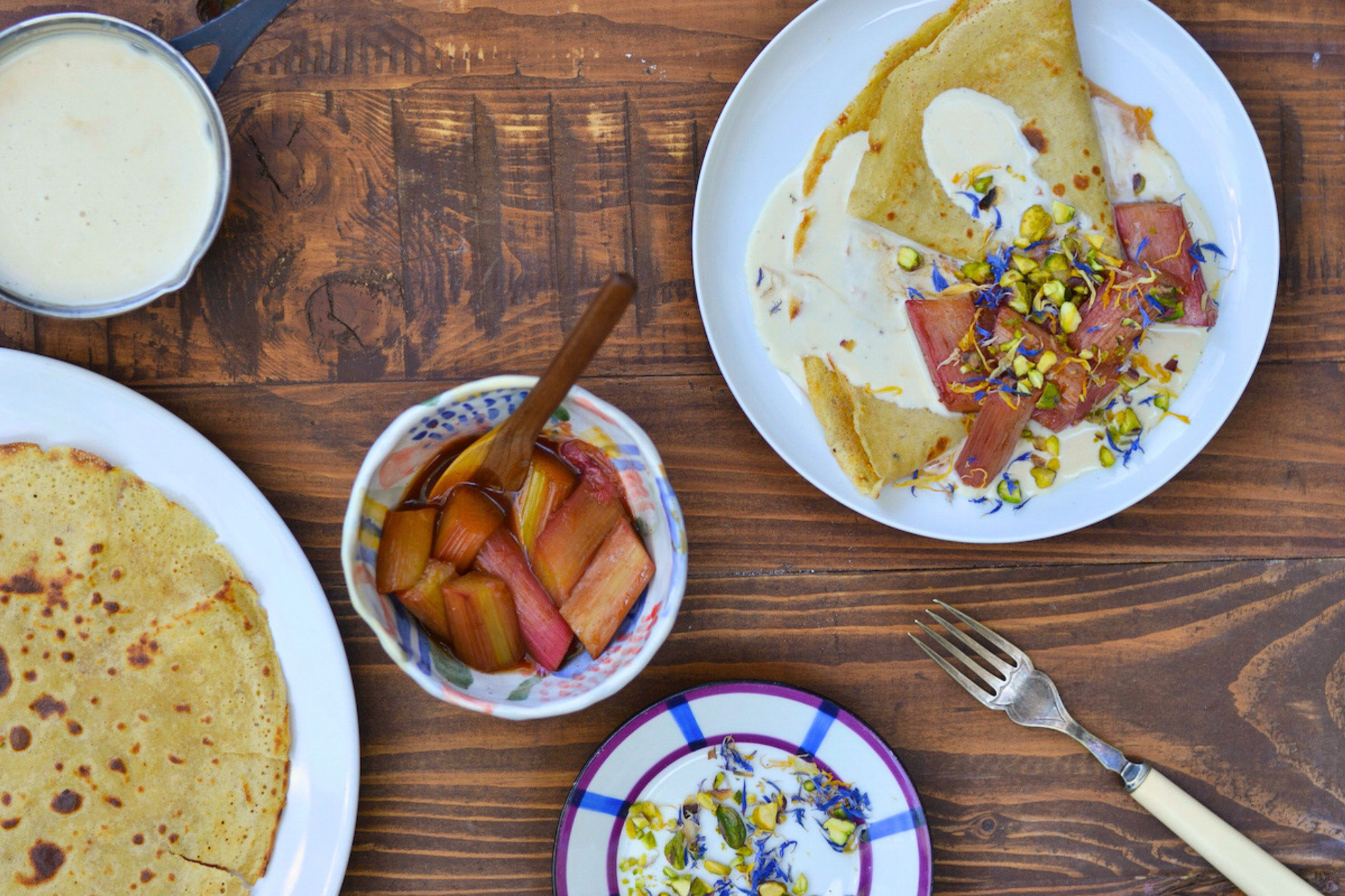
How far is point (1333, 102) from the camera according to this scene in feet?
5.08

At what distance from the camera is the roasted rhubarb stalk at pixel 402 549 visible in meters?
1.21

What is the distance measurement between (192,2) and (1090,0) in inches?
59.7

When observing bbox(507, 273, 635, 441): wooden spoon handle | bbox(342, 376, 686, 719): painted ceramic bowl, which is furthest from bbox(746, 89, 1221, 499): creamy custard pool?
bbox(507, 273, 635, 441): wooden spoon handle

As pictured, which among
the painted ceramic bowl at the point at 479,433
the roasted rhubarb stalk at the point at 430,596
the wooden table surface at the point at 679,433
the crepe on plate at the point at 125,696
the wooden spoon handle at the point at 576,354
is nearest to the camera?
the wooden spoon handle at the point at 576,354

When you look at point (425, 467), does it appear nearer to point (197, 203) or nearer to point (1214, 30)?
point (197, 203)

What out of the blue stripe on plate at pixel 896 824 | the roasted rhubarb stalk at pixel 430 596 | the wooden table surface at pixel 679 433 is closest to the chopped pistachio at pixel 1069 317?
the wooden table surface at pixel 679 433

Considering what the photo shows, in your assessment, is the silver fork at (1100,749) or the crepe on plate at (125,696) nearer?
the crepe on plate at (125,696)

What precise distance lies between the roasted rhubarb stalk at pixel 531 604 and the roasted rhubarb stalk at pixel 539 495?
4 cm

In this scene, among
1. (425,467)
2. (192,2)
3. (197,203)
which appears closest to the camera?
(425,467)

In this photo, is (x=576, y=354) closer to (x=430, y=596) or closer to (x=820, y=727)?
(x=430, y=596)

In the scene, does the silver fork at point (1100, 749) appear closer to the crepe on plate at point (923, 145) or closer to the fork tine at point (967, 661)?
the fork tine at point (967, 661)

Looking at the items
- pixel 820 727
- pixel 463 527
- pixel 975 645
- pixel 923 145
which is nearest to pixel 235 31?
pixel 463 527

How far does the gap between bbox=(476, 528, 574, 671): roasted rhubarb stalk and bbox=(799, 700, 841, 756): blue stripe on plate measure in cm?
46

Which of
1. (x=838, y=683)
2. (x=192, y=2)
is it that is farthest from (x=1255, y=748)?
(x=192, y=2)
